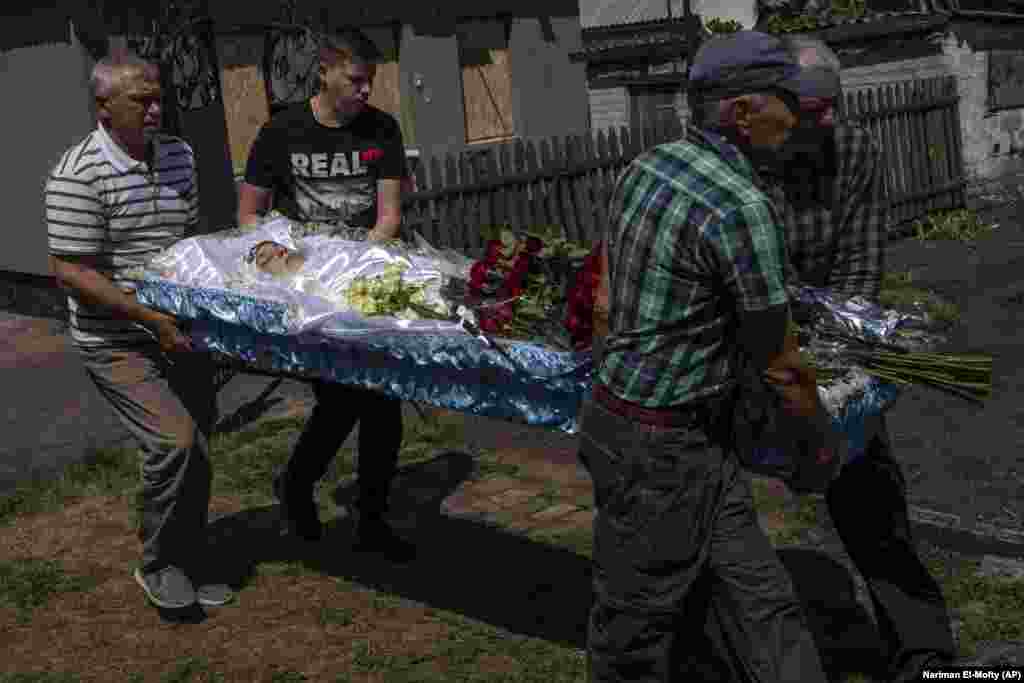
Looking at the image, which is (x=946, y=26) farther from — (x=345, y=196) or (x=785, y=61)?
(x=785, y=61)

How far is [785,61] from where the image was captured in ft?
10.9

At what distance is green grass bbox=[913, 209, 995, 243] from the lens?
13973mm

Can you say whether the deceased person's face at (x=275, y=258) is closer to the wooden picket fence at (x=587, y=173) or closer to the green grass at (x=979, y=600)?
the green grass at (x=979, y=600)

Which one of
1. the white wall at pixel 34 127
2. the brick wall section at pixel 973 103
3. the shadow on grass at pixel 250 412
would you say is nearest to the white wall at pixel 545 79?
the brick wall section at pixel 973 103

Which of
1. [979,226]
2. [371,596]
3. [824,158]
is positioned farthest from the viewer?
[979,226]

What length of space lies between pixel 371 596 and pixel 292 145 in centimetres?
180

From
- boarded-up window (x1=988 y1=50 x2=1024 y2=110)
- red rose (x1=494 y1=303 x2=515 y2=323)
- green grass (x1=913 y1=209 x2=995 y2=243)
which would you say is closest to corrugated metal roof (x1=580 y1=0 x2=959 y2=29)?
boarded-up window (x1=988 y1=50 x2=1024 y2=110)

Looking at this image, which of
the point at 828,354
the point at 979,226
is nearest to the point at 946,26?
the point at 979,226

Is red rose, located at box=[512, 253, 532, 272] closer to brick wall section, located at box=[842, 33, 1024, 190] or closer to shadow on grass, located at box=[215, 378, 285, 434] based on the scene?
shadow on grass, located at box=[215, 378, 285, 434]

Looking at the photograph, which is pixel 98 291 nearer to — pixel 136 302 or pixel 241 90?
pixel 136 302

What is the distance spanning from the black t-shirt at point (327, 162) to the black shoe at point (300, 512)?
118 centimetres

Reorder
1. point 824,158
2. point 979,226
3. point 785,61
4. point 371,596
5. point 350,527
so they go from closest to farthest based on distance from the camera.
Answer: point 785,61, point 824,158, point 371,596, point 350,527, point 979,226

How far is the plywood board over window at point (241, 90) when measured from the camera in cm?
1302

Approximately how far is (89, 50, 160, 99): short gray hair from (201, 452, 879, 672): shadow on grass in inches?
81.3
